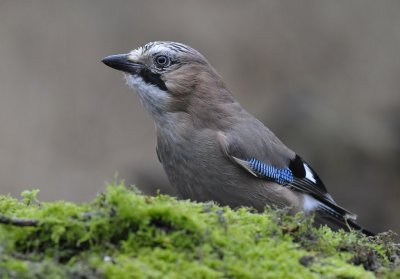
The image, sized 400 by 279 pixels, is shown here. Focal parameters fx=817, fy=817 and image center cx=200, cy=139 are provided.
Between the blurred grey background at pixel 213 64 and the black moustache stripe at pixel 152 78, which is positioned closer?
the black moustache stripe at pixel 152 78

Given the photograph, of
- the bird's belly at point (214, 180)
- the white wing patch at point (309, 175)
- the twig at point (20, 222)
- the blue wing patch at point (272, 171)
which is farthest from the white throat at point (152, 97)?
the twig at point (20, 222)

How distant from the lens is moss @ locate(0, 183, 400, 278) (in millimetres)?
3133

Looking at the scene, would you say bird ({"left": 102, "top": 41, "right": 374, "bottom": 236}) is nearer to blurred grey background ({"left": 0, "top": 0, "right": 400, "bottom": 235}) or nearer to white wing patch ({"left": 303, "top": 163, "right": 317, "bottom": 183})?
white wing patch ({"left": 303, "top": 163, "right": 317, "bottom": 183})

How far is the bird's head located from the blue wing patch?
0.68 m

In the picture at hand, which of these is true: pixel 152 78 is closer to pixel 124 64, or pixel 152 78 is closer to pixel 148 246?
pixel 124 64

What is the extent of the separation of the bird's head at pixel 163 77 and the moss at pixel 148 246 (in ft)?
8.74

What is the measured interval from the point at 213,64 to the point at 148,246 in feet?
34.5

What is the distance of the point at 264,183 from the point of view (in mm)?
6297

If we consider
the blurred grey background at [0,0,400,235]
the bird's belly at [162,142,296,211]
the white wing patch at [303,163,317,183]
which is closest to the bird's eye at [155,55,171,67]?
the bird's belly at [162,142,296,211]

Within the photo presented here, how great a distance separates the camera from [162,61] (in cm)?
648

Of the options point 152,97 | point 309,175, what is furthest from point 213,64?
point 152,97

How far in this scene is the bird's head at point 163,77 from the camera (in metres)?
6.34

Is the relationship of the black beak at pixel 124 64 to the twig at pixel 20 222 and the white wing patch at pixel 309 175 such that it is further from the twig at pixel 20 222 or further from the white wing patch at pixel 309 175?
the twig at pixel 20 222

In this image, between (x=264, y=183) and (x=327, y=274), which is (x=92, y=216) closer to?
→ (x=327, y=274)
